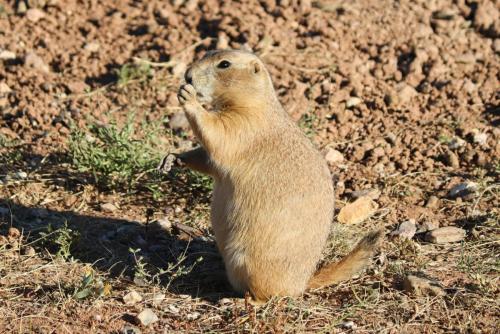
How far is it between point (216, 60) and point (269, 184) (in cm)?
86

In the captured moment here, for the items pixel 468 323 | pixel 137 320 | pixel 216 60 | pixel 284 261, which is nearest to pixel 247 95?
pixel 216 60

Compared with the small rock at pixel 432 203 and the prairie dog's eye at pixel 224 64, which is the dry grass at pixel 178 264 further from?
the prairie dog's eye at pixel 224 64

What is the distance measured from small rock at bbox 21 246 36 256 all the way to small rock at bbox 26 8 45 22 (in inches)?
145

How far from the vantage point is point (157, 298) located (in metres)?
4.79

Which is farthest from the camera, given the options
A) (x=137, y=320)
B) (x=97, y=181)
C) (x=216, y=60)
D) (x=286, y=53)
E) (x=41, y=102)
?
(x=286, y=53)

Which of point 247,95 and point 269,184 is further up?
point 247,95

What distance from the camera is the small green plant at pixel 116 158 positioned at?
6.07m

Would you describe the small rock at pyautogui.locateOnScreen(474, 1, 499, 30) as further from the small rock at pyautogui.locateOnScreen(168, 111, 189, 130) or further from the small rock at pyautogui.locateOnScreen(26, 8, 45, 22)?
the small rock at pyautogui.locateOnScreen(26, 8, 45, 22)

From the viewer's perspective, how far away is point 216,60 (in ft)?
16.4

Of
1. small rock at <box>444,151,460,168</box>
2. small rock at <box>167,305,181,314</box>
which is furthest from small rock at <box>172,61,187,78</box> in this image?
small rock at <box>167,305,181,314</box>

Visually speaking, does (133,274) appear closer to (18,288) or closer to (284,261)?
(18,288)

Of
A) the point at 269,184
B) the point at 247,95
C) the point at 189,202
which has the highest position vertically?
the point at 247,95

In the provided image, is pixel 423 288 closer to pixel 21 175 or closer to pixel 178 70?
pixel 21 175

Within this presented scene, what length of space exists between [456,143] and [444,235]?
1.34 m
